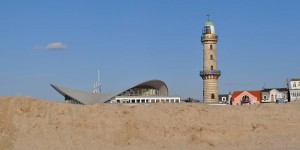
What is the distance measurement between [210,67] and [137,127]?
181ft

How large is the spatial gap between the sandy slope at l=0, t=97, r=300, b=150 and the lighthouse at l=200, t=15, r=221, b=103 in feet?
160

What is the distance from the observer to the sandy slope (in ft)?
108

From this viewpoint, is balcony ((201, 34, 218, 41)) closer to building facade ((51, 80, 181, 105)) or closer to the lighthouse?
the lighthouse

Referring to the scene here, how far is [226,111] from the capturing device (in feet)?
127

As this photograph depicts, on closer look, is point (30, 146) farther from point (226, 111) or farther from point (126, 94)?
point (126, 94)

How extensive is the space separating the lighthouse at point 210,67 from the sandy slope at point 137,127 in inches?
1919

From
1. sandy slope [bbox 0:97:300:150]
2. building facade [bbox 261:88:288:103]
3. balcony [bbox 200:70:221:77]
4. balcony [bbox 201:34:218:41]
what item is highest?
balcony [bbox 201:34:218:41]

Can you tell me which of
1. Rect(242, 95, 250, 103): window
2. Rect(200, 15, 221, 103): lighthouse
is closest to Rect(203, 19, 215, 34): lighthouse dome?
Rect(200, 15, 221, 103): lighthouse

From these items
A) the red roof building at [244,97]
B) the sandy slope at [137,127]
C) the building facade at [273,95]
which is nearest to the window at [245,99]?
the red roof building at [244,97]

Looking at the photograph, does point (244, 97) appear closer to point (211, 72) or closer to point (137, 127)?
point (211, 72)

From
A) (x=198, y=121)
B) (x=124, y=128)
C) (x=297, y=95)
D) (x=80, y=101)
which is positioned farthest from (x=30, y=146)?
(x=297, y=95)

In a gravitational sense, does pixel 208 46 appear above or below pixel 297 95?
above

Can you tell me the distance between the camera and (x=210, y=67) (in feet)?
289

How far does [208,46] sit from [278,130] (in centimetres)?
5271
